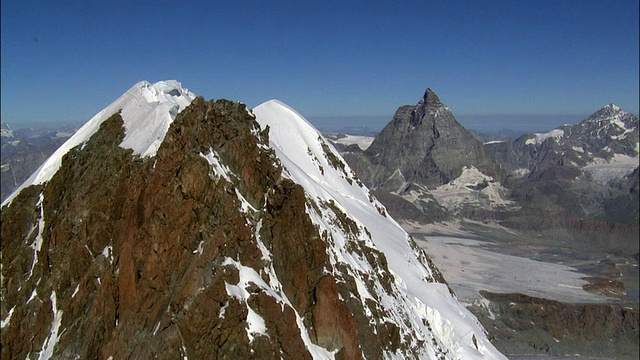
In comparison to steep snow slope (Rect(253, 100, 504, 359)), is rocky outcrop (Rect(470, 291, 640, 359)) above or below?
below

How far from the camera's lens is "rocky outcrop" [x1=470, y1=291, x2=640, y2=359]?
13812 centimetres

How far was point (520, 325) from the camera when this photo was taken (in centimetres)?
14812

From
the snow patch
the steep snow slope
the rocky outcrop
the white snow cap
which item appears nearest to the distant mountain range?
the snow patch

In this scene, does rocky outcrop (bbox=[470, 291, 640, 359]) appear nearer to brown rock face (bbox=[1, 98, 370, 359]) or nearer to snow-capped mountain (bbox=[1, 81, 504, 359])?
snow-capped mountain (bbox=[1, 81, 504, 359])

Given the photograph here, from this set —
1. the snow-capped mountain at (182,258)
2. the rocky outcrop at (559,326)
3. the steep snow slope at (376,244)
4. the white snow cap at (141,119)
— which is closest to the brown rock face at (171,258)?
the snow-capped mountain at (182,258)

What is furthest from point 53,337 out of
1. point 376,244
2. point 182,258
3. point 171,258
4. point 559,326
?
point 559,326

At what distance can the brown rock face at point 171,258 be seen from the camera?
28.4 metres

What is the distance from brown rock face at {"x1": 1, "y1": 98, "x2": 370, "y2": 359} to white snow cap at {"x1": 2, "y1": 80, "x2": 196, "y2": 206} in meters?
1.68

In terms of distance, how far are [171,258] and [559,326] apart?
147 metres

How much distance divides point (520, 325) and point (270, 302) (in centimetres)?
13503

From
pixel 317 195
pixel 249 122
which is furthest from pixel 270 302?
pixel 317 195

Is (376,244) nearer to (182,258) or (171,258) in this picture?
(182,258)

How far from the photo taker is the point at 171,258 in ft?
97.3

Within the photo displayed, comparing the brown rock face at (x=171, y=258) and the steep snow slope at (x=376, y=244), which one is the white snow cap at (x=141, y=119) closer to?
the brown rock face at (x=171, y=258)
